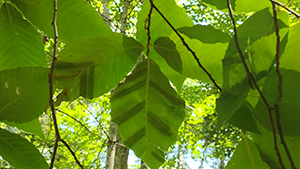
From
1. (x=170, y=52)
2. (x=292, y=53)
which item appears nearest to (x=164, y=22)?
(x=170, y=52)

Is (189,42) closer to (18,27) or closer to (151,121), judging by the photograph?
(151,121)

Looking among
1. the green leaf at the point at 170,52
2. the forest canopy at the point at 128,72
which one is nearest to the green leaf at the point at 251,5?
the forest canopy at the point at 128,72

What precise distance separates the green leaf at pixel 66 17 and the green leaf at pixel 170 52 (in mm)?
103

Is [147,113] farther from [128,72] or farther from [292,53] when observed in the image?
[292,53]

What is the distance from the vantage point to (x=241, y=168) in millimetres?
296

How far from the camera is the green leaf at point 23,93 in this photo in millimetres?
295

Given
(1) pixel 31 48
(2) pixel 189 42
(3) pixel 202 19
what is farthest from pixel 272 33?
(3) pixel 202 19

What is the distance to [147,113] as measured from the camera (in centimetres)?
36

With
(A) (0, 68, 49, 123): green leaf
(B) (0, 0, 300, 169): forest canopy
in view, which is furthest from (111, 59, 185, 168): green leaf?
(A) (0, 68, 49, 123): green leaf

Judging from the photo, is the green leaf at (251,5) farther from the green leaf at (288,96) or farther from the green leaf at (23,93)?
the green leaf at (23,93)

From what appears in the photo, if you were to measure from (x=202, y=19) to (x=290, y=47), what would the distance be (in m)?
3.75

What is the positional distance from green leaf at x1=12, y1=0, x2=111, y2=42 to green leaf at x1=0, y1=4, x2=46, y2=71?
0.01 meters

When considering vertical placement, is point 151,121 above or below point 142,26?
below

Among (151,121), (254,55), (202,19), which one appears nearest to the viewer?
(254,55)
